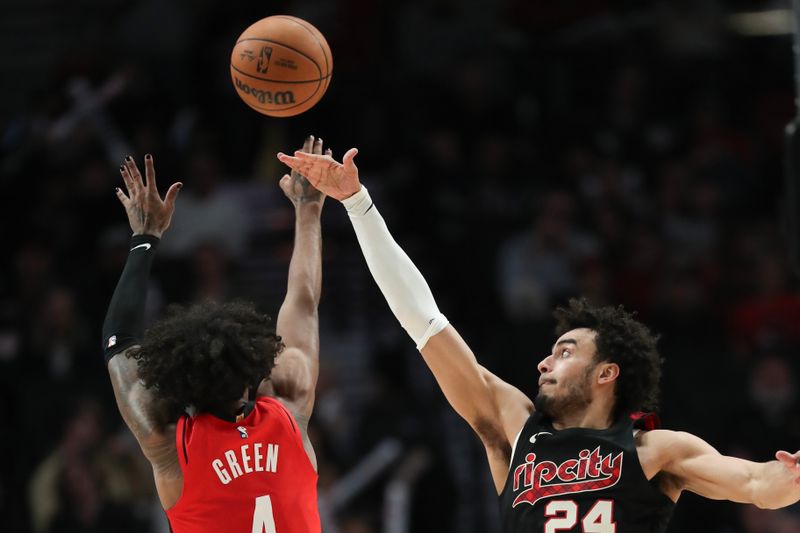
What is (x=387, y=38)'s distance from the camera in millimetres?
12438

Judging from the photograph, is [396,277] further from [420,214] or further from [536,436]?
[420,214]

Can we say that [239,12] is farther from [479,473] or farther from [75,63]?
[479,473]

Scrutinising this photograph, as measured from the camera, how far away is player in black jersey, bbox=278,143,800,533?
4723 mm

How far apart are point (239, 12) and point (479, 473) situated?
15.8 feet

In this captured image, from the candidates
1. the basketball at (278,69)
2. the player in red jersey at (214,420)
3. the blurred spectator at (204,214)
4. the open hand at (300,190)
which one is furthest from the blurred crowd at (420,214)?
the player in red jersey at (214,420)

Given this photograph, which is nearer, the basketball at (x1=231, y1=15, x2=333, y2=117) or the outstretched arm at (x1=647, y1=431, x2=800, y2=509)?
the outstretched arm at (x1=647, y1=431, x2=800, y2=509)

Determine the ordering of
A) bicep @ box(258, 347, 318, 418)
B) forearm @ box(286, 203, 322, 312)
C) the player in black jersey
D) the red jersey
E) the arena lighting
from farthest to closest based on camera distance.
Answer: the arena lighting, forearm @ box(286, 203, 322, 312), bicep @ box(258, 347, 318, 418), the player in black jersey, the red jersey

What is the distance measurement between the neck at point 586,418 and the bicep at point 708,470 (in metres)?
0.31

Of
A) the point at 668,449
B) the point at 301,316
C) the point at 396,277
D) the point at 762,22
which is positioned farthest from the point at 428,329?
the point at 762,22

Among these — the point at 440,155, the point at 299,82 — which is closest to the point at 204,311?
the point at 299,82

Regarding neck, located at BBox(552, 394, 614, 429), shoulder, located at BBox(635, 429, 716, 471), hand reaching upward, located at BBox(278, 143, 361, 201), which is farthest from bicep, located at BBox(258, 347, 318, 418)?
shoulder, located at BBox(635, 429, 716, 471)

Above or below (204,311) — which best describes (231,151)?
above

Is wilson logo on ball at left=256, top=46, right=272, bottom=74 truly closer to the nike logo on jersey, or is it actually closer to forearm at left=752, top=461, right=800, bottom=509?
the nike logo on jersey

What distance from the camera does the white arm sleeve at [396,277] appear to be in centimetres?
502
